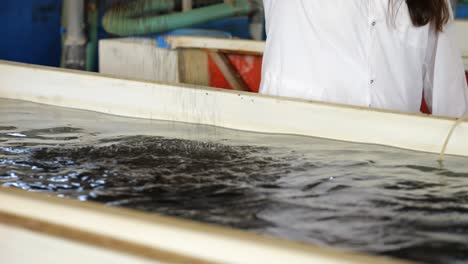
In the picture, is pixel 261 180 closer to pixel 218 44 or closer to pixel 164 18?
pixel 218 44

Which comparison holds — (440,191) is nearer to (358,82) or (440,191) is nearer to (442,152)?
(442,152)

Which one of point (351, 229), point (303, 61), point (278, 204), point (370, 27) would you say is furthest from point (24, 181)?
point (370, 27)

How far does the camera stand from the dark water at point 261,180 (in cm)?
132

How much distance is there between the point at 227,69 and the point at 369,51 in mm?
1687

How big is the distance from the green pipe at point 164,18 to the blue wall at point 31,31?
413 millimetres

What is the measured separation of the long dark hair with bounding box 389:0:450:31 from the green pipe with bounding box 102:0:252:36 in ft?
8.30

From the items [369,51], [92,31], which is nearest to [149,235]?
[369,51]

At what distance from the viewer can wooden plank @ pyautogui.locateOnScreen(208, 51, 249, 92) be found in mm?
3666

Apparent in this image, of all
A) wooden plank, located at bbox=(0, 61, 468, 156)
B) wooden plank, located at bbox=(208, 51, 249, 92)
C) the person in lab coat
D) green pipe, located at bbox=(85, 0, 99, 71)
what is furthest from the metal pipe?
the person in lab coat

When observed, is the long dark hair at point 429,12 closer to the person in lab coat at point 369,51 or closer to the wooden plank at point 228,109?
the person in lab coat at point 369,51

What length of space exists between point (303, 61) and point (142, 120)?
1.91ft

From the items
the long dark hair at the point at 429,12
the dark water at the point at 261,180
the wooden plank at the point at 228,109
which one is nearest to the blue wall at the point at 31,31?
the wooden plank at the point at 228,109

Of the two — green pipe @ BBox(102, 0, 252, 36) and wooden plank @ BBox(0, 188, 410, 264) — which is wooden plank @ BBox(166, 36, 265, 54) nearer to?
green pipe @ BBox(102, 0, 252, 36)

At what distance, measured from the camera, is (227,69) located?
145 inches
